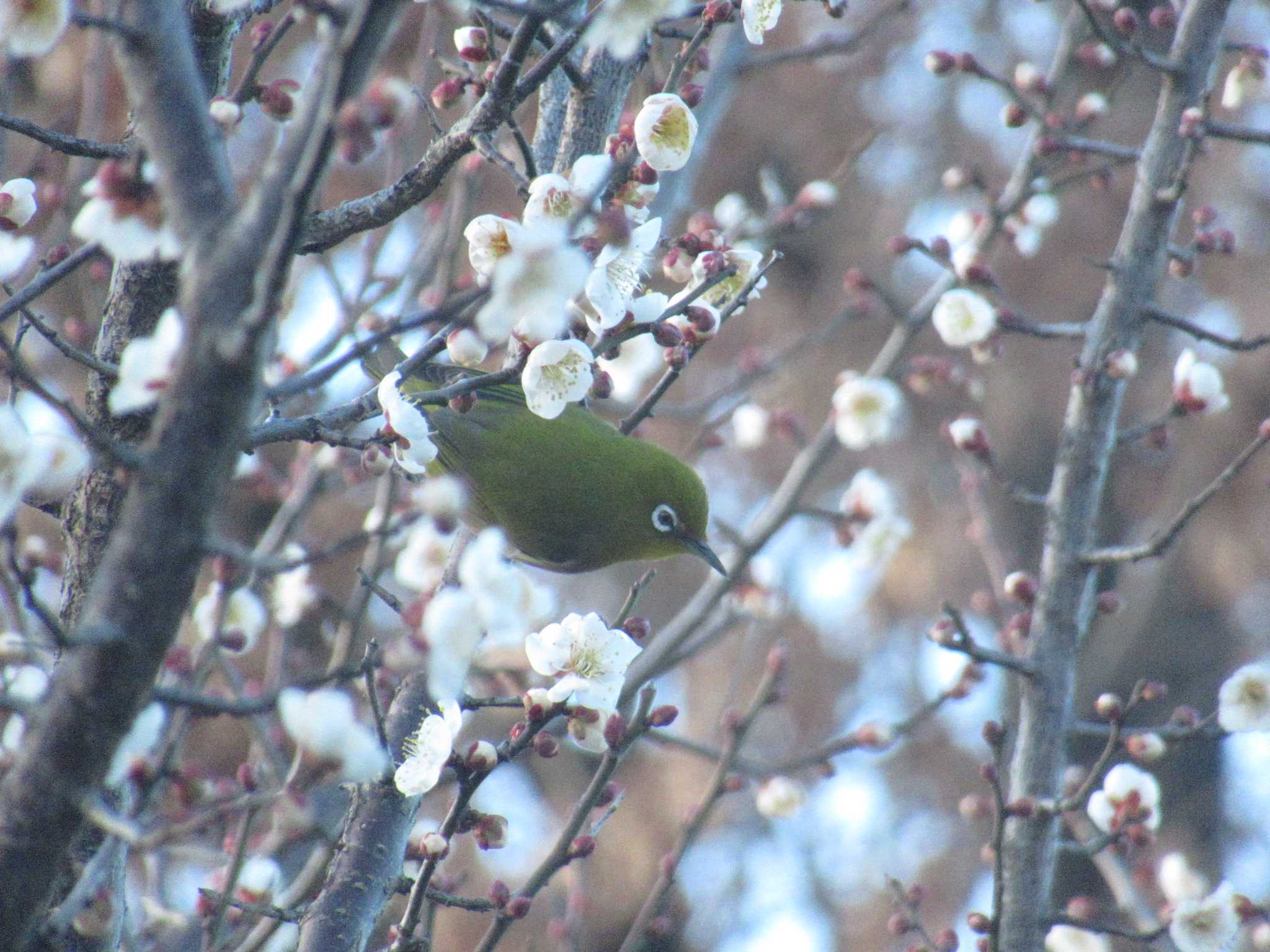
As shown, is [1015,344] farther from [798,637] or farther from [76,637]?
[76,637]

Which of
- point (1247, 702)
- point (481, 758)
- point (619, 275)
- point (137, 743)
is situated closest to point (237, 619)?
point (481, 758)

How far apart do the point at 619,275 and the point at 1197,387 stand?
2065mm

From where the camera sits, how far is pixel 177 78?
66.5 inches

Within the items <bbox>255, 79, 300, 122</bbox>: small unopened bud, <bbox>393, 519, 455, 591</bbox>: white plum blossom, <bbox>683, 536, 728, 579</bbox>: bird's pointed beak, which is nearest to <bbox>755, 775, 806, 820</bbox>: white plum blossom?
<bbox>683, 536, 728, 579</bbox>: bird's pointed beak

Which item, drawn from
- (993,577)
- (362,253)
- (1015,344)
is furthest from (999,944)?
(1015,344)

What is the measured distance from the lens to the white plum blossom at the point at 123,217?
1.71m

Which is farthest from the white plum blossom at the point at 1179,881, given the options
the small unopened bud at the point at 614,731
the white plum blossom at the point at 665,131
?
the white plum blossom at the point at 665,131

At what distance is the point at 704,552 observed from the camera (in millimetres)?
4387

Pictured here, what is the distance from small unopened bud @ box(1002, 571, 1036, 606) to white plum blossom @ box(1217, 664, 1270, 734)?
59 cm

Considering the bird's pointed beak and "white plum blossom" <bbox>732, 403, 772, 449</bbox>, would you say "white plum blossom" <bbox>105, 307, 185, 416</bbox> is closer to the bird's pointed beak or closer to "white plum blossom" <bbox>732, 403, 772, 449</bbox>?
the bird's pointed beak

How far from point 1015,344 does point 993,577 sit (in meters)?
9.15

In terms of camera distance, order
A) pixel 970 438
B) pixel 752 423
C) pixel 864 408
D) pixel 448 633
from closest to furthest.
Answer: pixel 448 633, pixel 970 438, pixel 864 408, pixel 752 423

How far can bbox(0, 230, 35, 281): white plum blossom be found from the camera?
243 centimetres

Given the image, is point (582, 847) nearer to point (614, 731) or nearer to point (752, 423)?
point (614, 731)
